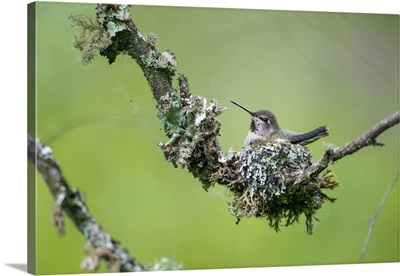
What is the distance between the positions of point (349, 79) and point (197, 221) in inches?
72.3

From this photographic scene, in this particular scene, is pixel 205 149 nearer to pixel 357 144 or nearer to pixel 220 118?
pixel 220 118

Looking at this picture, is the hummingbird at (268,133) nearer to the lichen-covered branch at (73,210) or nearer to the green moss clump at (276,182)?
the green moss clump at (276,182)

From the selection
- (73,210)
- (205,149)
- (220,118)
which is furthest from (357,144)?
(73,210)

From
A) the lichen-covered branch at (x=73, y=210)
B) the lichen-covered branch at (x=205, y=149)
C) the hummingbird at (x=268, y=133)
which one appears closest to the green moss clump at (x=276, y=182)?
the lichen-covered branch at (x=205, y=149)

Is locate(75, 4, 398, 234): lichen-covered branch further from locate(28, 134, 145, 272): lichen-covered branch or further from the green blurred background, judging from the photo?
locate(28, 134, 145, 272): lichen-covered branch

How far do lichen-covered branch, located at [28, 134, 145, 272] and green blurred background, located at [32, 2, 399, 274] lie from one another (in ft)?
0.55

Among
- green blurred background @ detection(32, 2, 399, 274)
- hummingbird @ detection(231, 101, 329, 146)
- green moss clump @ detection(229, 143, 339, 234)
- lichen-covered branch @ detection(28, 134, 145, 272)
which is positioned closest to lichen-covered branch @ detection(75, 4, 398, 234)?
green moss clump @ detection(229, 143, 339, 234)

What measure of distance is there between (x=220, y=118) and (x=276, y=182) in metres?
0.75

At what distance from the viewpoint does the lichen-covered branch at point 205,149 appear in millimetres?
6059

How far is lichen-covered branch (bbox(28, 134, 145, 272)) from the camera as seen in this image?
18.8 feet

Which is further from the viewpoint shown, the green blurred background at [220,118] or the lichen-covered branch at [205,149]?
the green blurred background at [220,118]

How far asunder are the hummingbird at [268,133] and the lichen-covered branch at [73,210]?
4.75ft

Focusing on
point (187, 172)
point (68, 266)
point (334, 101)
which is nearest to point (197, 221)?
point (187, 172)

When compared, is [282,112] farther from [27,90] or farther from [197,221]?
[27,90]
